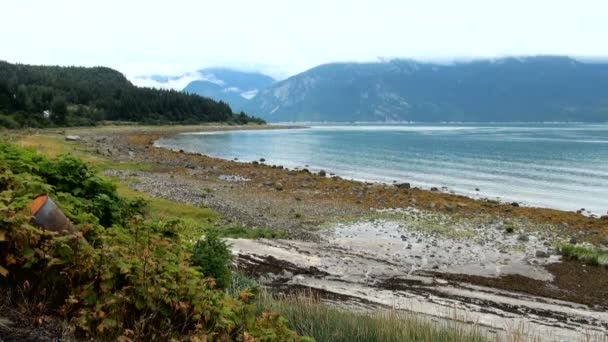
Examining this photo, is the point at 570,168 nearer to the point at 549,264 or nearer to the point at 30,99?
the point at 549,264

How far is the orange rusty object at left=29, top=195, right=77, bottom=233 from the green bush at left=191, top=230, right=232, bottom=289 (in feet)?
7.52

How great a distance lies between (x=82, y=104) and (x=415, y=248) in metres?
143

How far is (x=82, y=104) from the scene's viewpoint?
142625mm

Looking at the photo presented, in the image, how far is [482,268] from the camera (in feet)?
54.6

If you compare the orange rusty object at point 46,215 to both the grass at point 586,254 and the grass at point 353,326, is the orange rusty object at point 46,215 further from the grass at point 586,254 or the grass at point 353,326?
the grass at point 586,254

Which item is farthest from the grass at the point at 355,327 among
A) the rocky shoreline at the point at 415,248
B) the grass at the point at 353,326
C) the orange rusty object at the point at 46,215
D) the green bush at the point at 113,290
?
the rocky shoreline at the point at 415,248

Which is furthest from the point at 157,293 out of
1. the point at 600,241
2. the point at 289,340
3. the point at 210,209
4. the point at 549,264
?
the point at 600,241

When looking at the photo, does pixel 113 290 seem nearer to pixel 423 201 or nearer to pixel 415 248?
pixel 415 248

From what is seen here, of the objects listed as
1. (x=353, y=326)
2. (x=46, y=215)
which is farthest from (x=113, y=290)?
(x=353, y=326)

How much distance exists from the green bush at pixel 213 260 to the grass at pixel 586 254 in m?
14.8

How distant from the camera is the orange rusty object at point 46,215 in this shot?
5.56m

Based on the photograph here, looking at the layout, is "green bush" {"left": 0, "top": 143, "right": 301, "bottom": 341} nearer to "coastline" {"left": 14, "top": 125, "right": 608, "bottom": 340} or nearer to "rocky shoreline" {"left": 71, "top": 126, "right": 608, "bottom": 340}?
"coastline" {"left": 14, "top": 125, "right": 608, "bottom": 340}

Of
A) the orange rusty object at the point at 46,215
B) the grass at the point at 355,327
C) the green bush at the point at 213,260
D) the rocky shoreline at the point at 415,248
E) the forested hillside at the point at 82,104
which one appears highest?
the forested hillside at the point at 82,104

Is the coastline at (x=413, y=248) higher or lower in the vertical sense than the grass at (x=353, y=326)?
lower
